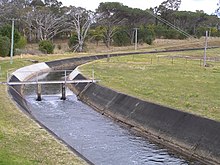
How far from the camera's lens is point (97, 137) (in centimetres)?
2416

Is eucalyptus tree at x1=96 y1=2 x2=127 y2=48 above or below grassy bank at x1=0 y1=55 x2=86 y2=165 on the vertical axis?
Result: above

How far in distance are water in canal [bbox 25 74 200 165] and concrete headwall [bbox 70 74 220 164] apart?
0.76 metres

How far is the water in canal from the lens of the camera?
2016 centimetres

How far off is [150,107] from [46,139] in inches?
402

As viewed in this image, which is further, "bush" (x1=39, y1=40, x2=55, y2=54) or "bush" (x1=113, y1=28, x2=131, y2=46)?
"bush" (x1=113, y1=28, x2=131, y2=46)

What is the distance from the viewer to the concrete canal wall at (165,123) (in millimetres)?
20572

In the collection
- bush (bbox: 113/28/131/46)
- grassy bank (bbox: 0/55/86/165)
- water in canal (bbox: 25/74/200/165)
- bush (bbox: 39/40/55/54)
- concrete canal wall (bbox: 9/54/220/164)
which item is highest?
bush (bbox: 113/28/131/46)

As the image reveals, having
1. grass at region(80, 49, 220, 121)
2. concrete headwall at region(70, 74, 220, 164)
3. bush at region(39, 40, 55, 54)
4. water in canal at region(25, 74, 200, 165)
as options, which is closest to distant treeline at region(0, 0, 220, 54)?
bush at region(39, 40, 55, 54)

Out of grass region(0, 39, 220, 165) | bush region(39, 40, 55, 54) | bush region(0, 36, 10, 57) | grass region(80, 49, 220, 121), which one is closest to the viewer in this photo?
grass region(0, 39, 220, 165)

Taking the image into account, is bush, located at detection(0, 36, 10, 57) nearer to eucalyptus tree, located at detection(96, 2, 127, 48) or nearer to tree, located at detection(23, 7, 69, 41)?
tree, located at detection(23, 7, 69, 41)

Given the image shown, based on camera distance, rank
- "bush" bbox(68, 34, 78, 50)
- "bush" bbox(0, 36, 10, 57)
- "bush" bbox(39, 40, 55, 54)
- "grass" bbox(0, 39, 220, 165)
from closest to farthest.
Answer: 1. "grass" bbox(0, 39, 220, 165)
2. "bush" bbox(0, 36, 10, 57)
3. "bush" bbox(39, 40, 55, 54)
4. "bush" bbox(68, 34, 78, 50)

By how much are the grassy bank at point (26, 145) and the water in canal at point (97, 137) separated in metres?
2.24

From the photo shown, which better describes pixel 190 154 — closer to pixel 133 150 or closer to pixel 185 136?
pixel 185 136

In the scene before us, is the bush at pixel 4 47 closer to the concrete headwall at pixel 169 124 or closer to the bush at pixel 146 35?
the concrete headwall at pixel 169 124
